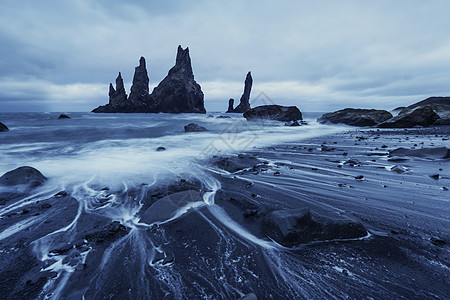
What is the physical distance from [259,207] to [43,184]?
5923 mm

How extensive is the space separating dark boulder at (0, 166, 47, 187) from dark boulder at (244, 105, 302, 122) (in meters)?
39.5

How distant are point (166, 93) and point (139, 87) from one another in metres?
14.7

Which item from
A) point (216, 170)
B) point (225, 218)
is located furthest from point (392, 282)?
point (216, 170)

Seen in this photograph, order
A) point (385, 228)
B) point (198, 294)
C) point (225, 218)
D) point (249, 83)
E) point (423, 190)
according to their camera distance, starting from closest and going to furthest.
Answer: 1. point (198, 294)
2. point (385, 228)
3. point (225, 218)
4. point (423, 190)
5. point (249, 83)

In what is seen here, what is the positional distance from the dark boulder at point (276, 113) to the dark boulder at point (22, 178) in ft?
130

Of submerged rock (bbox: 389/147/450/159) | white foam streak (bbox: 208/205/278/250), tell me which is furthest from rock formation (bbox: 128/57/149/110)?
white foam streak (bbox: 208/205/278/250)

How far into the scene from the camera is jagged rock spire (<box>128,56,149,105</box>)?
92.2 m

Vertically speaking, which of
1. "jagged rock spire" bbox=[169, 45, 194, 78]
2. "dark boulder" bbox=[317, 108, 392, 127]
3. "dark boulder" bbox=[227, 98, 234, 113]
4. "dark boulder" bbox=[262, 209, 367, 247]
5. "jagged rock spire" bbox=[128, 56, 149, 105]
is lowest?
"dark boulder" bbox=[262, 209, 367, 247]

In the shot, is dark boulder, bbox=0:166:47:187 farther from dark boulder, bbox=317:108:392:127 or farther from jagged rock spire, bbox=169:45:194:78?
jagged rock spire, bbox=169:45:194:78

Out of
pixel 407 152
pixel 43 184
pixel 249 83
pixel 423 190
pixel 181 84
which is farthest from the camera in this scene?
pixel 249 83

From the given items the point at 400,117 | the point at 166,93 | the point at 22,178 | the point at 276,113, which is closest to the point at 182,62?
the point at 166,93

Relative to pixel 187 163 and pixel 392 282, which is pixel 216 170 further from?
pixel 392 282

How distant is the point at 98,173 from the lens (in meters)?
6.73

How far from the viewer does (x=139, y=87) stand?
92.2 metres
